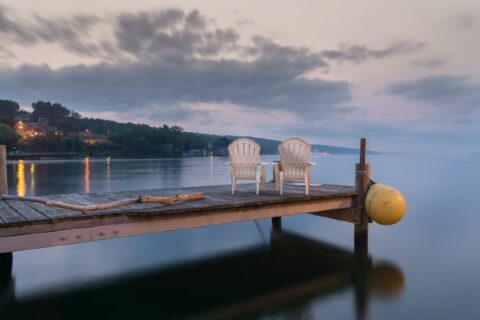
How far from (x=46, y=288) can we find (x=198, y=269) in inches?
92.6

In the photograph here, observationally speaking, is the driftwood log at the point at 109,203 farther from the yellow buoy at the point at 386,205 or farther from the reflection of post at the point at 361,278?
the yellow buoy at the point at 386,205

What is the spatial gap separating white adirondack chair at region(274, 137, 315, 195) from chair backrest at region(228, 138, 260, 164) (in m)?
0.53

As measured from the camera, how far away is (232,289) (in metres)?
4.80

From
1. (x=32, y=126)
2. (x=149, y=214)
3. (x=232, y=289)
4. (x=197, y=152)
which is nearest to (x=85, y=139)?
(x=32, y=126)

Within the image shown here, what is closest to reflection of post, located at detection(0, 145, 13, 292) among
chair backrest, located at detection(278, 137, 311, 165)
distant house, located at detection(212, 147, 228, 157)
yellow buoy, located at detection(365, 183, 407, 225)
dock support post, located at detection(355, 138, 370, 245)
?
chair backrest, located at detection(278, 137, 311, 165)

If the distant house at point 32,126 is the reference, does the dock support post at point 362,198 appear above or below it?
below

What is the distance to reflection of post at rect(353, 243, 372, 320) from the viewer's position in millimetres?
4426

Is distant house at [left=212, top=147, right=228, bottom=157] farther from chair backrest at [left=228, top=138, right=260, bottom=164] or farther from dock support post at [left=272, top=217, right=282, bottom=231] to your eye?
chair backrest at [left=228, top=138, right=260, bottom=164]

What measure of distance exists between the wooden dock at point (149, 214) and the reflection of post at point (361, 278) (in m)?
0.24

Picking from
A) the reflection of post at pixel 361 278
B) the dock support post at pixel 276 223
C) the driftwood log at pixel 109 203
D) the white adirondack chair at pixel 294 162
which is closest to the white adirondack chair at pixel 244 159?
the white adirondack chair at pixel 294 162

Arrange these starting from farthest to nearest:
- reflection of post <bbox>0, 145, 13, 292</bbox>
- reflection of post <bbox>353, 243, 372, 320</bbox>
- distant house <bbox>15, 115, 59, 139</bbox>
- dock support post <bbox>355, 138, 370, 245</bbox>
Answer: distant house <bbox>15, 115, 59, 139</bbox>, dock support post <bbox>355, 138, 370, 245</bbox>, reflection of post <bbox>0, 145, 13, 292</bbox>, reflection of post <bbox>353, 243, 372, 320</bbox>

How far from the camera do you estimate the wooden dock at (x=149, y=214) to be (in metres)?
3.62

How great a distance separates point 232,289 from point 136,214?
1.85 metres

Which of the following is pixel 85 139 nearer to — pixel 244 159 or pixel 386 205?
pixel 244 159
